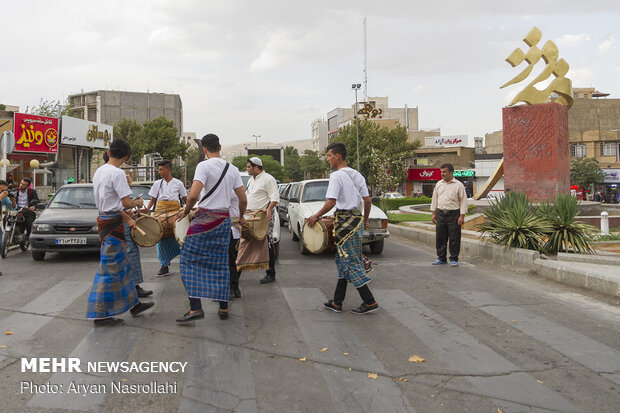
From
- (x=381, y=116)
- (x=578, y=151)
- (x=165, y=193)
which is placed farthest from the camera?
(x=381, y=116)

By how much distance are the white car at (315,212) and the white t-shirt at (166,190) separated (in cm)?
252

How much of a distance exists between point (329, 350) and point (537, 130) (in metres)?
14.8

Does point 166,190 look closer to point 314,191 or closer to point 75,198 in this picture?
point 75,198

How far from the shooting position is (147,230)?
6.04m

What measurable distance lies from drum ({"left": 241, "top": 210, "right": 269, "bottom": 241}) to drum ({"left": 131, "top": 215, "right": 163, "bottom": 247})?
1068 millimetres

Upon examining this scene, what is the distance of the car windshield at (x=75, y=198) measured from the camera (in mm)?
10484

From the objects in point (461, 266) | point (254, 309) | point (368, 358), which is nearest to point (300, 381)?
point (368, 358)

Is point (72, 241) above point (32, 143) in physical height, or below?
below

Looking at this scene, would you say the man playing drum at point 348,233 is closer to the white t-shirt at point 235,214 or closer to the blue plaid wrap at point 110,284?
the white t-shirt at point 235,214

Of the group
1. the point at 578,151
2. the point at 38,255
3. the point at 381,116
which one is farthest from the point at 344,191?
the point at 381,116

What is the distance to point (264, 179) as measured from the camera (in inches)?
287

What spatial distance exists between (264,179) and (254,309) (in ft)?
7.35

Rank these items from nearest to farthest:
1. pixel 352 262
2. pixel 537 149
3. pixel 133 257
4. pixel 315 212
Answer: pixel 352 262
pixel 133 257
pixel 315 212
pixel 537 149

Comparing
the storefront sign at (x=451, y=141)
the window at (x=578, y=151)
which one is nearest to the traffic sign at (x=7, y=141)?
the window at (x=578, y=151)
